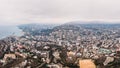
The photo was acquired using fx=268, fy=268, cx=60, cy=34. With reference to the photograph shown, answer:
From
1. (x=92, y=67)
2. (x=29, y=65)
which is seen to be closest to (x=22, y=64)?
(x=29, y=65)

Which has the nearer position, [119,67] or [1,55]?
[119,67]

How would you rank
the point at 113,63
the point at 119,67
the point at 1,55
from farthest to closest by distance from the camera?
the point at 1,55, the point at 113,63, the point at 119,67

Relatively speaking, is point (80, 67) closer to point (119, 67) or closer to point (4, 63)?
point (119, 67)

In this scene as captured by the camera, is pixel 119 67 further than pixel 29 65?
No

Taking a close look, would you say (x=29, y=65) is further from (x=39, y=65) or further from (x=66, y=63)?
(x=66, y=63)

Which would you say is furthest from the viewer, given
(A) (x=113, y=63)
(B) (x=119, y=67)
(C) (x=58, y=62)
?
(C) (x=58, y=62)

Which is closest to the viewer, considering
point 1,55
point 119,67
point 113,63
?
point 119,67

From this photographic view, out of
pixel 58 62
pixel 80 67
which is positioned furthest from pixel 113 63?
pixel 58 62

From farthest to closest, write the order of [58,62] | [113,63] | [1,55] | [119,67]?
[1,55], [58,62], [113,63], [119,67]

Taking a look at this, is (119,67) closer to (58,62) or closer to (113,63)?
(113,63)
